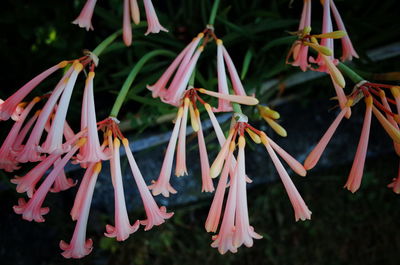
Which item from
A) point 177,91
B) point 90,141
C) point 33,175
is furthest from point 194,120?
point 33,175

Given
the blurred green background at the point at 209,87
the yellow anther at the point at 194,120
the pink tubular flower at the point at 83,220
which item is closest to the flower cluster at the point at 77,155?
the pink tubular flower at the point at 83,220

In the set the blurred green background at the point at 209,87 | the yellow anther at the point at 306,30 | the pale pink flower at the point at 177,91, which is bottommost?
the blurred green background at the point at 209,87

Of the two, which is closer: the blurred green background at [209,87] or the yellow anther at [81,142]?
→ the yellow anther at [81,142]

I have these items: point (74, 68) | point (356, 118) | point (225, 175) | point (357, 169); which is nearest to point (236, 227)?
point (225, 175)

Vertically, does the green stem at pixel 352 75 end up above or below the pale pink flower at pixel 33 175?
above

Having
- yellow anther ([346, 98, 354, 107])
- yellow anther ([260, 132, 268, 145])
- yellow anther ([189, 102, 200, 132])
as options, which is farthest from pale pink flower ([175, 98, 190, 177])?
yellow anther ([346, 98, 354, 107])

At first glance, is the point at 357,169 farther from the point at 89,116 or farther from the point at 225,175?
the point at 89,116

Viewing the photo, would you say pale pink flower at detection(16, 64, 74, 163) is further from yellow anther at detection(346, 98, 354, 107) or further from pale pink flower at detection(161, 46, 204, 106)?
yellow anther at detection(346, 98, 354, 107)

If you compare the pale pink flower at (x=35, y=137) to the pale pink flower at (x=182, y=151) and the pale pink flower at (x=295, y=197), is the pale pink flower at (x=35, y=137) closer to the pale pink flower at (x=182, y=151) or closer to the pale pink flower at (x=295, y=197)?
the pale pink flower at (x=182, y=151)

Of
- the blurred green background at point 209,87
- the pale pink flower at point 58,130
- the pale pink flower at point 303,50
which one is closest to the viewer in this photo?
the pale pink flower at point 58,130
